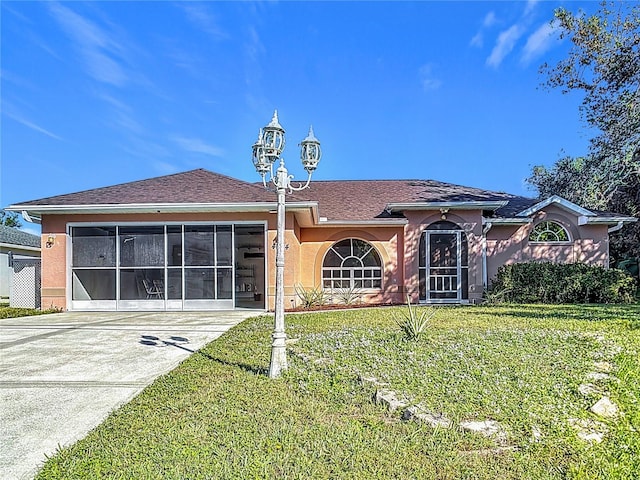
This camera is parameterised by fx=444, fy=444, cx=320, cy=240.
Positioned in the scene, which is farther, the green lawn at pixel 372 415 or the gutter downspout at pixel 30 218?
the gutter downspout at pixel 30 218

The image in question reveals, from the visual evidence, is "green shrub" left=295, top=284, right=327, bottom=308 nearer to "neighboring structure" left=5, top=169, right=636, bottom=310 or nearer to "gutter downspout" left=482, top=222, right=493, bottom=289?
"neighboring structure" left=5, top=169, right=636, bottom=310

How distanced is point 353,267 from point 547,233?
294 inches

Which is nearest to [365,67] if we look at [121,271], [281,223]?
[121,271]

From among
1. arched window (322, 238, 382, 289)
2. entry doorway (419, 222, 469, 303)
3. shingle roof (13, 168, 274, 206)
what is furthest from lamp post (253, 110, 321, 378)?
entry doorway (419, 222, 469, 303)

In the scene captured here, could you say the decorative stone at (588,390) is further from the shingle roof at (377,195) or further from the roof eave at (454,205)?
the shingle roof at (377,195)

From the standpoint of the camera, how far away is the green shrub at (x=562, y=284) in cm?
1445

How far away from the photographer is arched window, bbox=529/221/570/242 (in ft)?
54.2

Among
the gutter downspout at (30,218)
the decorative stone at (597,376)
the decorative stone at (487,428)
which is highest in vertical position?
the gutter downspout at (30,218)

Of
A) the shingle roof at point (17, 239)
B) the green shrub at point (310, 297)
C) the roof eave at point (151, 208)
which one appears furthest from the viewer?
the shingle roof at point (17, 239)

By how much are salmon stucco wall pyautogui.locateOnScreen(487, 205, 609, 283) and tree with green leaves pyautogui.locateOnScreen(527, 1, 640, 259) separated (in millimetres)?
3147

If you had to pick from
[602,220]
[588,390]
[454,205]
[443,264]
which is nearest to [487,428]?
[588,390]

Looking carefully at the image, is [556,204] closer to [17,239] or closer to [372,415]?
[372,415]

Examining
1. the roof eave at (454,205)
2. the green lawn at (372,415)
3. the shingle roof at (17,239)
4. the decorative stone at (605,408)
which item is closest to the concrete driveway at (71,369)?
the green lawn at (372,415)

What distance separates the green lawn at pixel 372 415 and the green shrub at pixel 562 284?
735 cm
